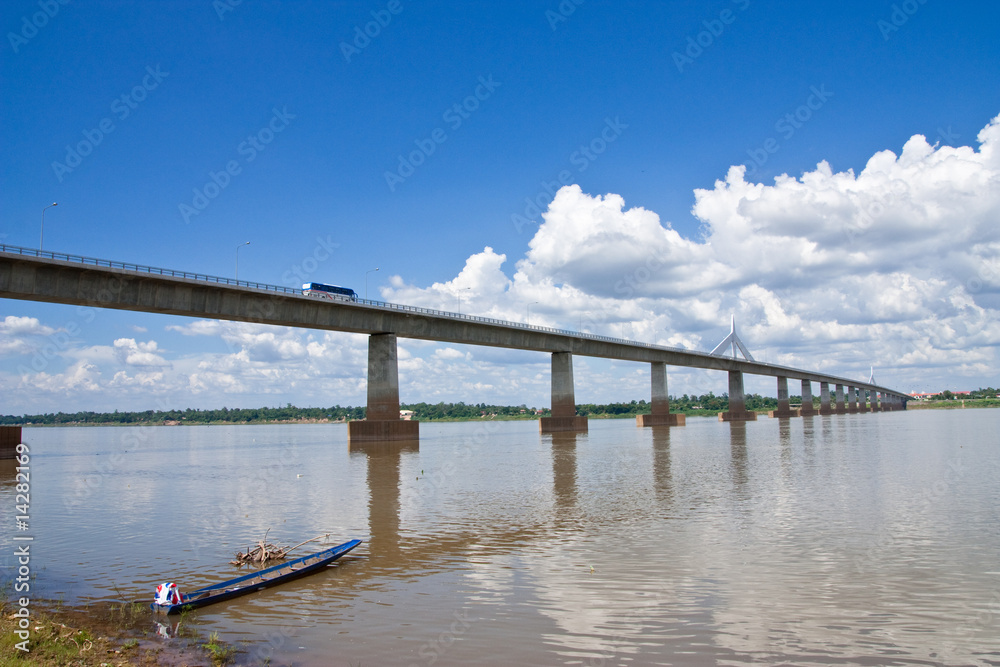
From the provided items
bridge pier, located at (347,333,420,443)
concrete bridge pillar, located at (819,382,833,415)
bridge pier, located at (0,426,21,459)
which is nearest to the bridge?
bridge pier, located at (347,333,420,443)

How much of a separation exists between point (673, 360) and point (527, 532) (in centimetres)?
10078

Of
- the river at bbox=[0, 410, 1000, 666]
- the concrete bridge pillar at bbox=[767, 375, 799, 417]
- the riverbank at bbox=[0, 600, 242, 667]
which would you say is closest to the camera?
the riverbank at bbox=[0, 600, 242, 667]

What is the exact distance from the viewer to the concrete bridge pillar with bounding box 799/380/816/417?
171m

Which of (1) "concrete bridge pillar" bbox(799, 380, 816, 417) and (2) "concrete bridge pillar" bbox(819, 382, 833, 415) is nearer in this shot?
(1) "concrete bridge pillar" bbox(799, 380, 816, 417)

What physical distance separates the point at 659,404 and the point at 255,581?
102m

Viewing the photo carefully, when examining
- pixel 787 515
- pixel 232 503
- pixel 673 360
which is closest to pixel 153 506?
pixel 232 503

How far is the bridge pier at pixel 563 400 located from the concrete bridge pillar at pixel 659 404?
19.8 m

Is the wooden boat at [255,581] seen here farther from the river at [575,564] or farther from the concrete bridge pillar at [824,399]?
the concrete bridge pillar at [824,399]

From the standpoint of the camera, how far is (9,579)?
47.5ft

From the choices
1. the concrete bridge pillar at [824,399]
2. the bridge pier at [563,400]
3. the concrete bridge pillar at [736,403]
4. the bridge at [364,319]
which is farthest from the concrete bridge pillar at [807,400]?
the bridge pier at [563,400]

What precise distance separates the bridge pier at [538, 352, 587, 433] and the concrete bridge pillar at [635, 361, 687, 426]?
1984cm

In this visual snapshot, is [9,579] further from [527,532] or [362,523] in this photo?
[527,532]

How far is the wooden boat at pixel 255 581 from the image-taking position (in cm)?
1186

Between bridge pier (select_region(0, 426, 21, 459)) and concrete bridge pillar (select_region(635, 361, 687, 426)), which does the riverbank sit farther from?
concrete bridge pillar (select_region(635, 361, 687, 426))
